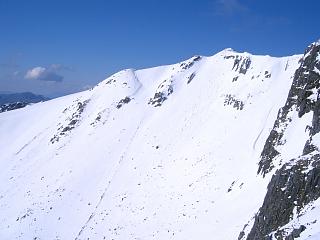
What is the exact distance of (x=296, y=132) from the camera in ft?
123

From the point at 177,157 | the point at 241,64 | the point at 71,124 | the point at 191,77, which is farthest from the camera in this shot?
the point at 191,77

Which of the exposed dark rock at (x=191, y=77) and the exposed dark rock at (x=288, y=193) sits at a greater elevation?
the exposed dark rock at (x=191, y=77)

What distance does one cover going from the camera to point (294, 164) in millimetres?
26500

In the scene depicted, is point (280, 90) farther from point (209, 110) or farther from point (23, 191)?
point (23, 191)

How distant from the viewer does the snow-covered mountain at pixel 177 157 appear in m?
33.7

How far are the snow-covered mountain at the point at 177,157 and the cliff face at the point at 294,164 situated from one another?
0.10 meters

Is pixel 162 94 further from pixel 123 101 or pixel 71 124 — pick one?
pixel 71 124

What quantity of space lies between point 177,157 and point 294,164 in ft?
A: 118

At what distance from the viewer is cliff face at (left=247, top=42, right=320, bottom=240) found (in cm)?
2381

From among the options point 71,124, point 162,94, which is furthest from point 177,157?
point 71,124

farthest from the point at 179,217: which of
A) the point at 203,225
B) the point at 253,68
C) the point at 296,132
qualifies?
the point at 253,68

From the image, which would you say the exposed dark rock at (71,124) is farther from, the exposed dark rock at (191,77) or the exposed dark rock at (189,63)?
the exposed dark rock at (191,77)

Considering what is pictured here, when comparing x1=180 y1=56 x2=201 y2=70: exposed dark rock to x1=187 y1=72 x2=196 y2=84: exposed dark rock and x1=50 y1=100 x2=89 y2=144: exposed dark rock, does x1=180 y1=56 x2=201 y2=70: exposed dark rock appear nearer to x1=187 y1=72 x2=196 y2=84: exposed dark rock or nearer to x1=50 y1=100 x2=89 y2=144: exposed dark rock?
x1=187 y1=72 x2=196 y2=84: exposed dark rock

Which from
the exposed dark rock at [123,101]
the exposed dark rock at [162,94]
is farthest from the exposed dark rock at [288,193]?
the exposed dark rock at [123,101]
